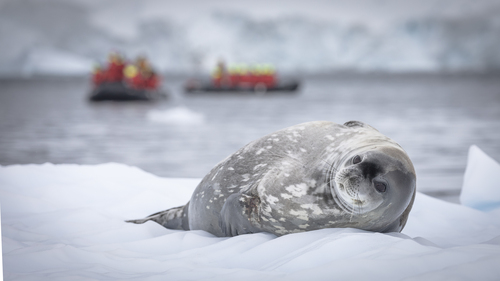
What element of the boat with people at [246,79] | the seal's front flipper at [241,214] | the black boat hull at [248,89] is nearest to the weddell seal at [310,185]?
the seal's front flipper at [241,214]

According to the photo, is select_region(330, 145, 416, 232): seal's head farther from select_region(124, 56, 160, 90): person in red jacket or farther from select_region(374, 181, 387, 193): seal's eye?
select_region(124, 56, 160, 90): person in red jacket

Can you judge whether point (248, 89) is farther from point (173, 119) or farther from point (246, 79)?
point (173, 119)

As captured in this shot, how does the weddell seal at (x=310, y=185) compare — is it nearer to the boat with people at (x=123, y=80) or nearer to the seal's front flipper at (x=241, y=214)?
the seal's front flipper at (x=241, y=214)

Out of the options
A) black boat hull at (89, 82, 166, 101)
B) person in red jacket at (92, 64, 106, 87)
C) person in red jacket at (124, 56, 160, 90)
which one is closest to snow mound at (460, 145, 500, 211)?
black boat hull at (89, 82, 166, 101)

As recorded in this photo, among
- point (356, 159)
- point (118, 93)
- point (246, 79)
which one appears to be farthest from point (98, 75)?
point (356, 159)

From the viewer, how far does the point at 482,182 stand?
2.60 meters

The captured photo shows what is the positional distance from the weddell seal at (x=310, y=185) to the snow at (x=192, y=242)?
5cm

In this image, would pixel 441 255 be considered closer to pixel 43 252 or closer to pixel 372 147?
pixel 372 147

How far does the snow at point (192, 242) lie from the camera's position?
4.67ft

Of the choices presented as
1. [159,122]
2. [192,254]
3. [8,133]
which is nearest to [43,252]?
[192,254]

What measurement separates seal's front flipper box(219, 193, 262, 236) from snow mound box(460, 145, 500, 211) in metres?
1.27

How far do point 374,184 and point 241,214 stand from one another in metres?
0.50

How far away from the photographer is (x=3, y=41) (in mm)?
3211

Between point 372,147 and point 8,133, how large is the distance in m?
6.70
